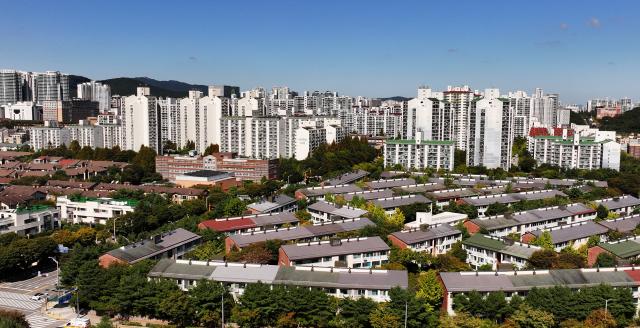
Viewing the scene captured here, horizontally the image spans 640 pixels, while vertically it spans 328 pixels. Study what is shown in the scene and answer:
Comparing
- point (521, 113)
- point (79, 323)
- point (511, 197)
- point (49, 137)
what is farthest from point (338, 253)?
point (521, 113)

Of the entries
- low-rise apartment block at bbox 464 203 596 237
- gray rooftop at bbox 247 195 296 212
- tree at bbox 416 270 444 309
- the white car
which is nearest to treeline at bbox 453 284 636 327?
tree at bbox 416 270 444 309

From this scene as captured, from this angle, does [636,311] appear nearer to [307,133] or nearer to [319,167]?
[319,167]

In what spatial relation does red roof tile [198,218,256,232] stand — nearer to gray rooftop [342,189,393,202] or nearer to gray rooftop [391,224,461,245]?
gray rooftop [391,224,461,245]

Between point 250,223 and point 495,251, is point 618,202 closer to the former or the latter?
point 495,251

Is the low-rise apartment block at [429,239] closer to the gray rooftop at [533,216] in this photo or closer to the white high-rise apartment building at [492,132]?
the gray rooftop at [533,216]

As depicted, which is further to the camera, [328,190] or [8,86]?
[8,86]

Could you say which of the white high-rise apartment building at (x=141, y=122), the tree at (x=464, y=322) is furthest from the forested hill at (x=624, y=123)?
the tree at (x=464, y=322)
